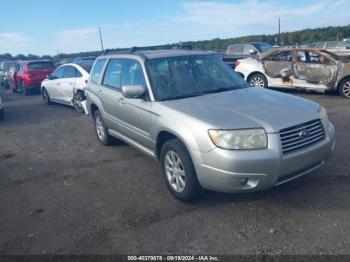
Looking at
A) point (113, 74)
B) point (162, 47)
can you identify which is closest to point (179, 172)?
point (113, 74)

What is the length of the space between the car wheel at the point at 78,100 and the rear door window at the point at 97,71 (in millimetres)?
3805

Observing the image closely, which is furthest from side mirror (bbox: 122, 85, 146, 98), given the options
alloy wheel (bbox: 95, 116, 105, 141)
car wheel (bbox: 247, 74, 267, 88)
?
car wheel (bbox: 247, 74, 267, 88)

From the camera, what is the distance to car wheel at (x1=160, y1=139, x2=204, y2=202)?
379 centimetres

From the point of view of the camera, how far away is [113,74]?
5691 millimetres

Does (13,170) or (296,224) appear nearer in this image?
(296,224)

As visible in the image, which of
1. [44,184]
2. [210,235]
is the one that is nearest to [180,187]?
[210,235]

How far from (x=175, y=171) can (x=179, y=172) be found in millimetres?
85

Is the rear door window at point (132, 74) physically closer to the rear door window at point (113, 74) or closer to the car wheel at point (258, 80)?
the rear door window at point (113, 74)

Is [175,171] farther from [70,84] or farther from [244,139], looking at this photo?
[70,84]

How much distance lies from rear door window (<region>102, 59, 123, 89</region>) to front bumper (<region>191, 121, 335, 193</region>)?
2.41m

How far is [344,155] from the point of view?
17.3ft

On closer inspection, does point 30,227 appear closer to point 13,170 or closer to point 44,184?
point 44,184

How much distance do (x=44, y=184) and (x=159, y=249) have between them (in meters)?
2.55

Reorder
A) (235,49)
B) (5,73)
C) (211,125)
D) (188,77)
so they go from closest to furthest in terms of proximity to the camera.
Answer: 1. (211,125)
2. (188,77)
3. (235,49)
4. (5,73)
